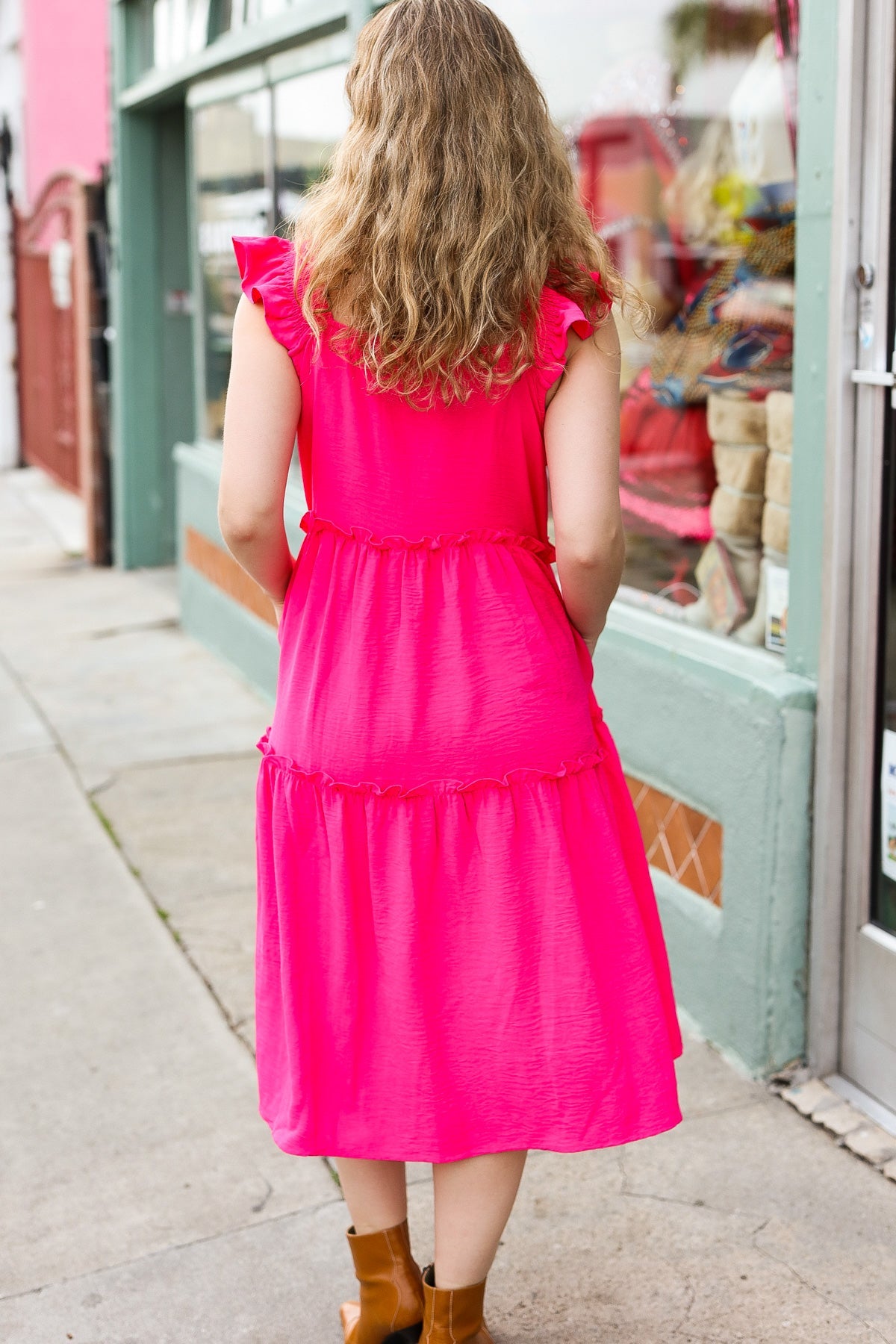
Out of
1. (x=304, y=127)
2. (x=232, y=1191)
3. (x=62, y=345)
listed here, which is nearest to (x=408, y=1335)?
(x=232, y=1191)

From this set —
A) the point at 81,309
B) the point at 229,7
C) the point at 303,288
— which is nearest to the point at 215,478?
the point at 229,7

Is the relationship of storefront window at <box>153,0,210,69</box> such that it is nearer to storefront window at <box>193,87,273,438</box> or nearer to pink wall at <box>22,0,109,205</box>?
storefront window at <box>193,87,273,438</box>

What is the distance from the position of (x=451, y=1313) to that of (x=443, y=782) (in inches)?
31.9

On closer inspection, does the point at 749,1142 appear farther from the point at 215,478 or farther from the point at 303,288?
the point at 215,478

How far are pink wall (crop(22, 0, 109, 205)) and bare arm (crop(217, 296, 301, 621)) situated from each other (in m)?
12.2

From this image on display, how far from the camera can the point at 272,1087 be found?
221 centimetres

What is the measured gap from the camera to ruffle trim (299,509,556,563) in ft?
6.72

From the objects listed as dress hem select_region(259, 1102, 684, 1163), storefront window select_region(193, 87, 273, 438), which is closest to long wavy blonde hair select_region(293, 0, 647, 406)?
dress hem select_region(259, 1102, 684, 1163)

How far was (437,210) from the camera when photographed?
189 cm

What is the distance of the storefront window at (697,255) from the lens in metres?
3.44

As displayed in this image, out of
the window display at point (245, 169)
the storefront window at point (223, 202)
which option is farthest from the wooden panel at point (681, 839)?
the storefront window at point (223, 202)

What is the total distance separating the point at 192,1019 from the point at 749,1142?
1.38 metres

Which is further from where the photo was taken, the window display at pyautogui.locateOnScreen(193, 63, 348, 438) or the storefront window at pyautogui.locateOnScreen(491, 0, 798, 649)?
the window display at pyautogui.locateOnScreen(193, 63, 348, 438)

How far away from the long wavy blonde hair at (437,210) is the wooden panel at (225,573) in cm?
412
